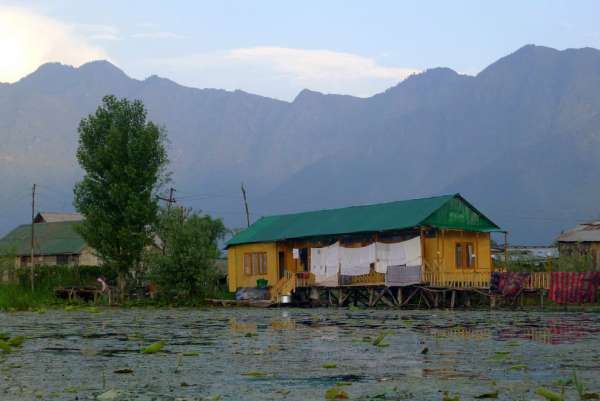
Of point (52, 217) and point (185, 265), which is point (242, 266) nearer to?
point (185, 265)

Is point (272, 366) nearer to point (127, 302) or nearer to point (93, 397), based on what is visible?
point (93, 397)

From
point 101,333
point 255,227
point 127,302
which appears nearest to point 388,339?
point 101,333

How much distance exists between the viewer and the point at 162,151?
60.4 m

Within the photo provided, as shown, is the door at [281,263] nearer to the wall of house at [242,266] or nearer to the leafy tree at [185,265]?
the wall of house at [242,266]

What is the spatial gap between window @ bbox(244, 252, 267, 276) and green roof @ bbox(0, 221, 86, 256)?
85.6 feet

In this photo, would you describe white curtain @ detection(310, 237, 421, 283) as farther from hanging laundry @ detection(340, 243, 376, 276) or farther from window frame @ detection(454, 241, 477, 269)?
window frame @ detection(454, 241, 477, 269)

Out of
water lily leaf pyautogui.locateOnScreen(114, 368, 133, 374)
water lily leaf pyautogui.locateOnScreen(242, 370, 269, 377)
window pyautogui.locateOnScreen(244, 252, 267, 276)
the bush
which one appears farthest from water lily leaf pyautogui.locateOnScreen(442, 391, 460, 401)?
the bush

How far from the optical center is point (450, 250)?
4800 centimetres

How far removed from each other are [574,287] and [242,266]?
2119 centimetres

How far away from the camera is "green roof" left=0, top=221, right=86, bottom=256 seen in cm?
7994

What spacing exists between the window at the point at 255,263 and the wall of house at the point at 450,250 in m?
11.8

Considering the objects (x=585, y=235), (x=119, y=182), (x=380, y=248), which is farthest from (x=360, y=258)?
(x=585, y=235)

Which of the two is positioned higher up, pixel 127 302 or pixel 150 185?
pixel 150 185

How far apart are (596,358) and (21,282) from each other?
52.9m
